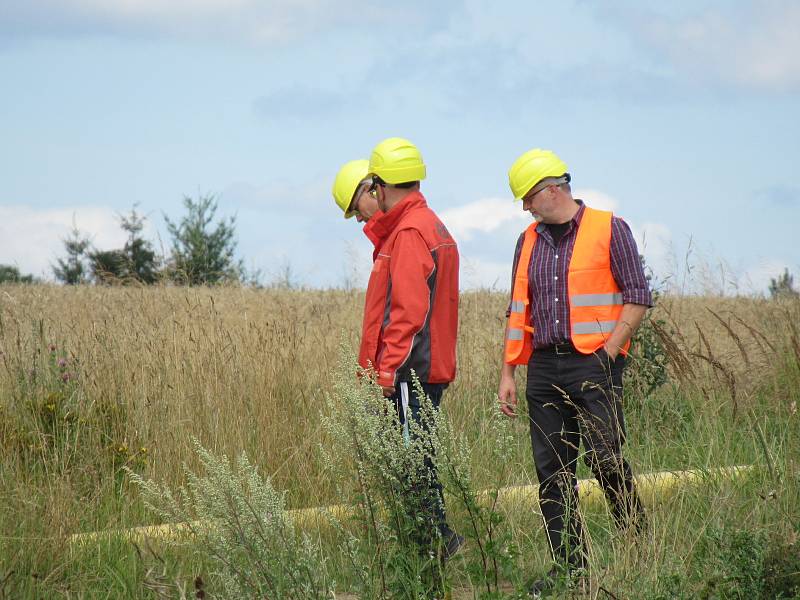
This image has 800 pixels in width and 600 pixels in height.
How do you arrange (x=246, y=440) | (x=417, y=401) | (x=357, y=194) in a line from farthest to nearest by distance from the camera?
(x=246, y=440), (x=357, y=194), (x=417, y=401)

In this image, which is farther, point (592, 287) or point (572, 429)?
point (572, 429)

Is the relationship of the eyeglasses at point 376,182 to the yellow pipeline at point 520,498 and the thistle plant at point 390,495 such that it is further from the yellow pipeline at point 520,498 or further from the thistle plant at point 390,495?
the yellow pipeline at point 520,498

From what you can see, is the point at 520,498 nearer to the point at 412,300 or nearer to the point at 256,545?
the point at 412,300

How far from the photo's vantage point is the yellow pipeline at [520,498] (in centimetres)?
548

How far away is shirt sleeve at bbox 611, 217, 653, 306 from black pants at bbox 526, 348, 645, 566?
369 millimetres

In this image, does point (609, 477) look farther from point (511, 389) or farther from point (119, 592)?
point (119, 592)

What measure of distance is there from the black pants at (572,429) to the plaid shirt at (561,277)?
0.45 ft

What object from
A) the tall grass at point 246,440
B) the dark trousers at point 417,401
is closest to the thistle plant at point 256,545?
the tall grass at point 246,440

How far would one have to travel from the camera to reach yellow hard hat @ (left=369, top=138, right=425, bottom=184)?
16.9 feet

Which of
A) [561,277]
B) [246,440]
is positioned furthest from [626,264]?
[246,440]

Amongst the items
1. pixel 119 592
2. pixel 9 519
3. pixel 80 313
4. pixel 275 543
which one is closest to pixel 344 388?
pixel 275 543

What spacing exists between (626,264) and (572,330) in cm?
42

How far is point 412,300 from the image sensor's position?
187 inches

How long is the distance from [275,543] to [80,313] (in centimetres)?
762
